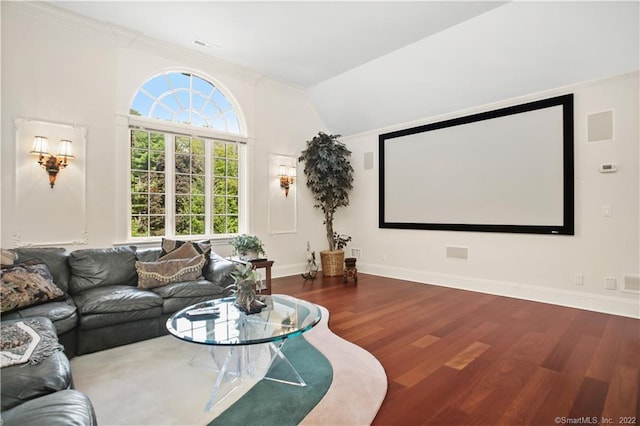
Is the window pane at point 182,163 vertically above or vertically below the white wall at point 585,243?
above

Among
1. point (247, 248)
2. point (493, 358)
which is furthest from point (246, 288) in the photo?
point (247, 248)

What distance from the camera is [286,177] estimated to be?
612cm

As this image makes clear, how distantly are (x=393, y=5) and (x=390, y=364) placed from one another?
Result: 3701 millimetres

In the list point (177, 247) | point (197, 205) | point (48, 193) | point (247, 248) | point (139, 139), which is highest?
point (139, 139)

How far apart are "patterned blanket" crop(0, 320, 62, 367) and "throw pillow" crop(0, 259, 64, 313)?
528 mm

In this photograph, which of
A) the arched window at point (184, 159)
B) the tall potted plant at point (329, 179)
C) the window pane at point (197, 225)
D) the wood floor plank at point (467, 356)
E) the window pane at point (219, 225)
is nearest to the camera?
the wood floor plank at point (467, 356)

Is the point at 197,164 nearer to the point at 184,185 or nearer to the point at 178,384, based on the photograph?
the point at 184,185

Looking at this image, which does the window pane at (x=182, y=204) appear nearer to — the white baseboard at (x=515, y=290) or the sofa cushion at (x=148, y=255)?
the sofa cushion at (x=148, y=255)

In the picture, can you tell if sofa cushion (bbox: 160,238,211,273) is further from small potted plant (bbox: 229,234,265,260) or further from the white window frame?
the white window frame

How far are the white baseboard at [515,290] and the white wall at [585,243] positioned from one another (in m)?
0.01

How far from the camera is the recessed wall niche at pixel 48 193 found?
3660mm

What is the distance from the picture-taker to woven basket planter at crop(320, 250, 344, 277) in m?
6.18

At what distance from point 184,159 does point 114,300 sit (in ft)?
8.76

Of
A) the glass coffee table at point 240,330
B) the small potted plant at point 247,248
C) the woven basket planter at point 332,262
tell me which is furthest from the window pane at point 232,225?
the glass coffee table at point 240,330
